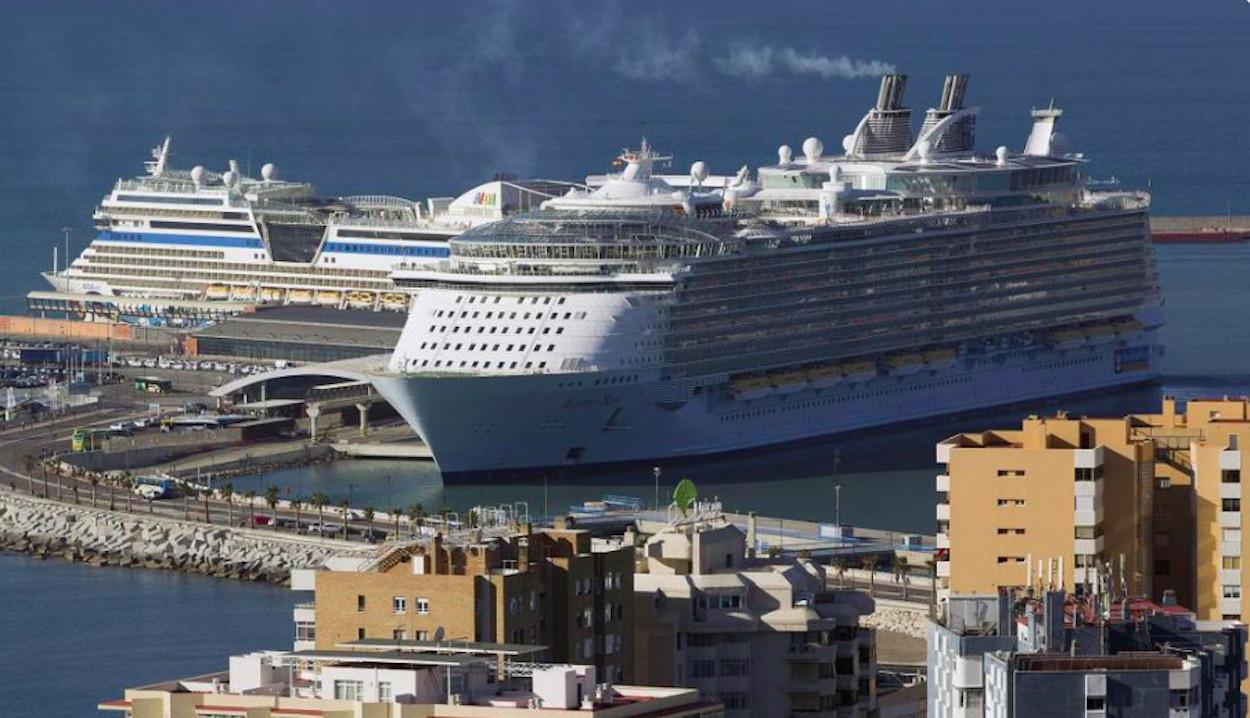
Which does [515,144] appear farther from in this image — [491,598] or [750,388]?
[491,598]

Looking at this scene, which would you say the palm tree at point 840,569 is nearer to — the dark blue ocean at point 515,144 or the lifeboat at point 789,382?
the dark blue ocean at point 515,144

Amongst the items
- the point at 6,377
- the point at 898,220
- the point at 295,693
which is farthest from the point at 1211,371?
the point at 295,693

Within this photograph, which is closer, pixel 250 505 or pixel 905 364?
pixel 250 505

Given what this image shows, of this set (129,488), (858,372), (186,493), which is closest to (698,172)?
(858,372)

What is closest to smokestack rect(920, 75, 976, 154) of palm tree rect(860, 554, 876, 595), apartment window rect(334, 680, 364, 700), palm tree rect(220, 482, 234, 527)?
palm tree rect(220, 482, 234, 527)

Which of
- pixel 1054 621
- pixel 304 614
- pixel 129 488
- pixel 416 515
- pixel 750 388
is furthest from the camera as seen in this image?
pixel 750 388

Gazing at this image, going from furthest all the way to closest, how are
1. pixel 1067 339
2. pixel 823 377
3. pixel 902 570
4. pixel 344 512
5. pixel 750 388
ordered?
1. pixel 1067 339
2. pixel 823 377
3. pixel 750 388
4. pixel 344 512
5. pixel 902 570

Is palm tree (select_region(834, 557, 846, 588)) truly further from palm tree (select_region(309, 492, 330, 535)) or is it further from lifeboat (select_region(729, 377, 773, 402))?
lifeboat (select_region(729, 377, 773, 402))
